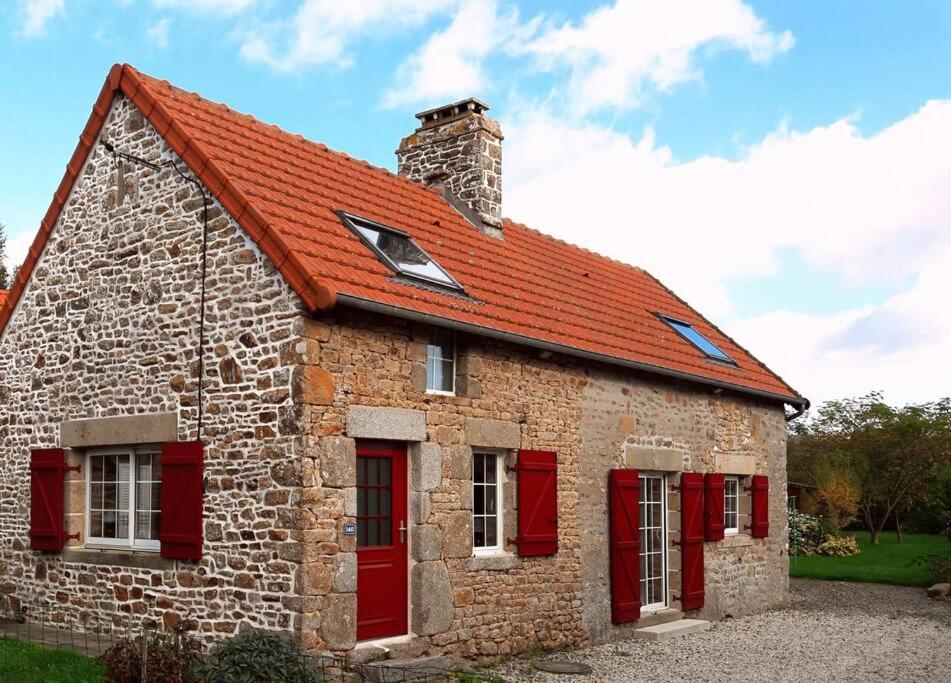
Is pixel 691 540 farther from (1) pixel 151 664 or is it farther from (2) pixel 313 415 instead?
(1) pixel 151 664

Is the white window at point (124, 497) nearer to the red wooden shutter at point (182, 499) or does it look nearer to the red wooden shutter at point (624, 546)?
the red wooden shutter at point (182, 499)

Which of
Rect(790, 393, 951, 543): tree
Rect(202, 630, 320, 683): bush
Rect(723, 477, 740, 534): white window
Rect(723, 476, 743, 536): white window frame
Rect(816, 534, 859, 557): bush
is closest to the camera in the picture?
Rect(202, 630, 320, 683): bush

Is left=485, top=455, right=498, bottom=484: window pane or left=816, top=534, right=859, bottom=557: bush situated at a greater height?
left=485, top=455, right=498, bottom=484: window pane

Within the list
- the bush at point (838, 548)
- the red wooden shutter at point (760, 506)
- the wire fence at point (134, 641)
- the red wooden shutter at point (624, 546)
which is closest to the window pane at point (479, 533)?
the wire fence at point (134, 641)

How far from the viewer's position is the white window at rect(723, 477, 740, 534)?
15.2 metres

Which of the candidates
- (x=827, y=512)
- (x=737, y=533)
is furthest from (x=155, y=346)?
(x=827, y=512)

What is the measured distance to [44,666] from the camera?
8445 millimetres

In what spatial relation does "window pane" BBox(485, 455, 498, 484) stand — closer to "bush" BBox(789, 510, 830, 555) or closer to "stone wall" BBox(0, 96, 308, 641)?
"stone wall" BBox(0, 96, 308, 641)

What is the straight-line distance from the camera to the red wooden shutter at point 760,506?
15461mm

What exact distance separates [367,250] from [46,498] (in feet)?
14.4

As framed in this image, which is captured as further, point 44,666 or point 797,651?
point 797,651

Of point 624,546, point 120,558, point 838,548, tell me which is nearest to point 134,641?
point 120,558

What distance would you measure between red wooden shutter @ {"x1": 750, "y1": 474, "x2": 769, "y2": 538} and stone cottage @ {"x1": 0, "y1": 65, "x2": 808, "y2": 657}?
82.5 inches

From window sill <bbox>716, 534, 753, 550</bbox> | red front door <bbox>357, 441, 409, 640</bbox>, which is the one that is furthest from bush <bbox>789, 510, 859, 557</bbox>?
red front door <bbox>357, 441, 409, 640</bbox>
